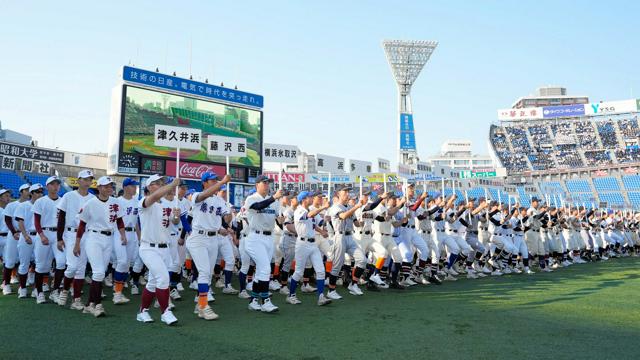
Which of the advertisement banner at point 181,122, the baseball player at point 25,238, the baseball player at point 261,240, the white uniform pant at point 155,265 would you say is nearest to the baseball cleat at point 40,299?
the baseball player at point 25,238

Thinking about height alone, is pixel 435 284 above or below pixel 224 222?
below

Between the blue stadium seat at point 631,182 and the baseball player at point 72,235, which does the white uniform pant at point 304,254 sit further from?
the blue stadium seat at point 631,182

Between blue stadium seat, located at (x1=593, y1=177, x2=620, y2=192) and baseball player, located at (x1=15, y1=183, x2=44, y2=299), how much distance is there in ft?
189

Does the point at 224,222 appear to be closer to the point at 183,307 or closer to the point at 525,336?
the point at 183,307

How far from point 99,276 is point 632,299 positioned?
10.0 metres

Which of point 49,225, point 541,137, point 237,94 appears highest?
point 541,137

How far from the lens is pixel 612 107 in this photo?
64562 mm

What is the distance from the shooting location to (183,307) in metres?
8.34

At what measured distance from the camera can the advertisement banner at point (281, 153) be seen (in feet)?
66.6

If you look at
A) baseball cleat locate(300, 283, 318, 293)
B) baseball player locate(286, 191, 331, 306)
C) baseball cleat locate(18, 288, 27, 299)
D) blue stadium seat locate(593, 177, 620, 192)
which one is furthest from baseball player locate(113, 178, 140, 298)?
blue stadium seat locate(593, 177, 620, 192)

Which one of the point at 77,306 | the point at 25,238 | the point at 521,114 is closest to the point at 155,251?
the point at 77,306

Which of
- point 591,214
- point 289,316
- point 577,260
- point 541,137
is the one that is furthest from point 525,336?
point 541,137

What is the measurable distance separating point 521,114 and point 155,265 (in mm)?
72091

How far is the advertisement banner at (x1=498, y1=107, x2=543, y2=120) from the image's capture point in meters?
69.3
